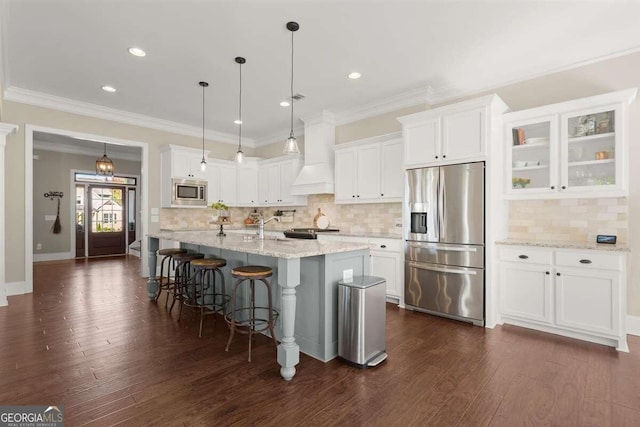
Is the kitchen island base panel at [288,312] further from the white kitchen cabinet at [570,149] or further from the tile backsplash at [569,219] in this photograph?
the tile backsplash at [569,219]

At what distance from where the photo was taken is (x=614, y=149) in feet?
9.86

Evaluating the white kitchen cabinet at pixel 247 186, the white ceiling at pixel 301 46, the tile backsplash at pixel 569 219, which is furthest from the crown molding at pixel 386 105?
the white kitchen cabinet at pixel 247 186

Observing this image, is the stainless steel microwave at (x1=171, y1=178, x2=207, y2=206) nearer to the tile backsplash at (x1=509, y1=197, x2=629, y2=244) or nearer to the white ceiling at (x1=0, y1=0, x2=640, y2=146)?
the white ceiling at (x1=0, y1=0, x2=640, y2=146)

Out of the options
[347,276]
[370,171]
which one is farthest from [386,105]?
[347,276]

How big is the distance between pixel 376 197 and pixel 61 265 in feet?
24.6

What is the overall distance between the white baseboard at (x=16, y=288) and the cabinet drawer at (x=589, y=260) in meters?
6.93

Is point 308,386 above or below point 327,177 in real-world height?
below

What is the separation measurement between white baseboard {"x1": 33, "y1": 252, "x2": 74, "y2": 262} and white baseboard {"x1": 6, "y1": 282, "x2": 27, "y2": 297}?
13.3ft

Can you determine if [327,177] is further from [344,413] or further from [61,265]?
[61,265]

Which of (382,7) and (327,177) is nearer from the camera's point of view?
(382,7)

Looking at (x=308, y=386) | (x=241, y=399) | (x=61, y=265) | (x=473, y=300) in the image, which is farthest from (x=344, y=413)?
(x=61, y=265)

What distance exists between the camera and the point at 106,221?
29.3 ft

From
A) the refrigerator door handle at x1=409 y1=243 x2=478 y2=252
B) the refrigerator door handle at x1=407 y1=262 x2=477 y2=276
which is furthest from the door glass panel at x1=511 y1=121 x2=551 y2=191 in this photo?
the refrigerator door handle at x1=407 y1=262 x2=477 y2=276

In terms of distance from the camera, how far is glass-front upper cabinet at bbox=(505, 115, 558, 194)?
330 centimetres
